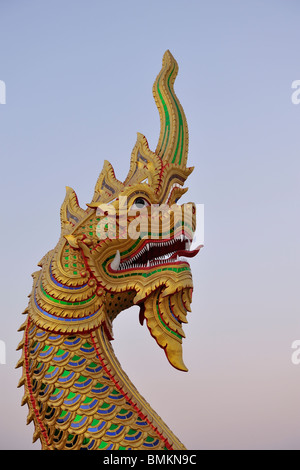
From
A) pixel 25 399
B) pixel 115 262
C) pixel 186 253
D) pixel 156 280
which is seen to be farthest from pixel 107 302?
pixel 25 399

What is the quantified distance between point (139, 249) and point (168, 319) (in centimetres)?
70

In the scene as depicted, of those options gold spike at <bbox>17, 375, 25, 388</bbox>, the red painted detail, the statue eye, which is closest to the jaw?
the statue eye

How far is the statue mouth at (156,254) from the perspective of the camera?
18.1 feet

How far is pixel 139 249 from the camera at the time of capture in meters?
5.58

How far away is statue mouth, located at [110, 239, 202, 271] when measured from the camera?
5512mm

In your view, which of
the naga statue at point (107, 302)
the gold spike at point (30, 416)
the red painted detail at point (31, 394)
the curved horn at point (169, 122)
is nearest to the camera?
the naga statue at point (107, 302)

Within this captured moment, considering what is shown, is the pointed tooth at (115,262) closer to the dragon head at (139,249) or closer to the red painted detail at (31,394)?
the dragon head at (139,249)

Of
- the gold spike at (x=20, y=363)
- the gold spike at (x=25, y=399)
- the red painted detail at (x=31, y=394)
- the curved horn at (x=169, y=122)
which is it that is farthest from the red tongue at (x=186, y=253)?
the gold spike at (x=25, y=399)

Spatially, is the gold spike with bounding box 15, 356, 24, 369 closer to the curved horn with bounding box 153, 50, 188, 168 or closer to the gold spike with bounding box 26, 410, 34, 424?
the gold spike with bounding box 26, 410, 34, 424

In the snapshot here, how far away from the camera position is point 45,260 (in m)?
5.66

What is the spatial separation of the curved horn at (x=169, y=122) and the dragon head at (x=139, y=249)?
0.07 feet

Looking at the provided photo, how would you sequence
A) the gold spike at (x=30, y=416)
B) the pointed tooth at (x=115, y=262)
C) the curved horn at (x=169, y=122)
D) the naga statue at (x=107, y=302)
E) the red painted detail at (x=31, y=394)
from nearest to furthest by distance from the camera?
the naga statue at (x=107, y=302), the red painted detail at (x=31, y=394), the gold spike at (x=30, y=416), the pointed tooth at (x=115, y=262), the curved horn at (x=169, y=122)

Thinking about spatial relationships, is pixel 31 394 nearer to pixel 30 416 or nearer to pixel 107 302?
pixel 30 416

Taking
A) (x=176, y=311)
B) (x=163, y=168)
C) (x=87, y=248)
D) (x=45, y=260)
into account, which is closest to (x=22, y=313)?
(x=45, y=260)
